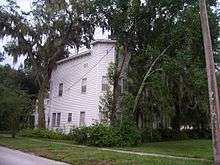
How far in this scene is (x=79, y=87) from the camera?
140 feet

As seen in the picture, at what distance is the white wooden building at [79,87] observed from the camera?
39625 millimetres

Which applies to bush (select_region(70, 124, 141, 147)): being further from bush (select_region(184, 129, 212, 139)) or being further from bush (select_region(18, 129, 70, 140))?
bush (select_region(184, 129, 212, 139))

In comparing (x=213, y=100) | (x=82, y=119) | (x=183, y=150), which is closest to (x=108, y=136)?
(x=183, y=150)

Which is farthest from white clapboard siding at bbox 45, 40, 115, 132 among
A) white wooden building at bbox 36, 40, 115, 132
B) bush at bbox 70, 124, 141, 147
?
bush at bbox 70, 124, 141, 147

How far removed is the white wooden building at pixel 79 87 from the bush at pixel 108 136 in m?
7.36

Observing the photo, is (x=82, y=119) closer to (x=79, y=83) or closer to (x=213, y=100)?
Answer: (x=79, y=83)

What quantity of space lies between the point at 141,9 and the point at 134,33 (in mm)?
1941

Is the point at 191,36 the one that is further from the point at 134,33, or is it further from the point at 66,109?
the point at 66,109

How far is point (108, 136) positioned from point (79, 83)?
13705mm

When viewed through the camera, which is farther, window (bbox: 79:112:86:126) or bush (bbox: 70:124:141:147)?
window (bbox: 79:112:86:126)

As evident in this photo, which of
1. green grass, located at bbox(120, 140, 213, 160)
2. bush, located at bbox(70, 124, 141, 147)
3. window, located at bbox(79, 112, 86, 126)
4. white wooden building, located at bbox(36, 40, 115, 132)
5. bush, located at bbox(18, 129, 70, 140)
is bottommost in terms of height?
green grass, located at bbox(120, 140, 213, 160)

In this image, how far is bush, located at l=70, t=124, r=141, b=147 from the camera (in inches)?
1168

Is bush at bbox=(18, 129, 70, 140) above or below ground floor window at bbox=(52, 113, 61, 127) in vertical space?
below

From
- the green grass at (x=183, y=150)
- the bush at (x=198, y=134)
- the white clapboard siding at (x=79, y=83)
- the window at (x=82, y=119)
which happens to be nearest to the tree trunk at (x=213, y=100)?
the green grass at (x=183, y=150)
